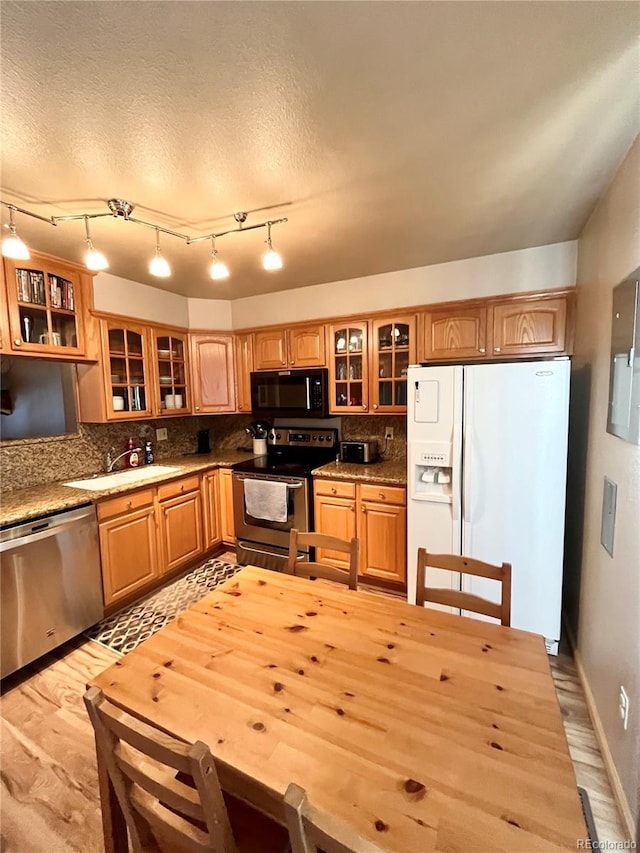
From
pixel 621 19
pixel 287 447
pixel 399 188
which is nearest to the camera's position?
pixel 621 19

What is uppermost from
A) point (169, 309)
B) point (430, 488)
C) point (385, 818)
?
point (169, 309)

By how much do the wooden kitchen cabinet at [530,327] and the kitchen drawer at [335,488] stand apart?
1460mm

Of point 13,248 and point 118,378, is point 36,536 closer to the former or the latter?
point 118,378

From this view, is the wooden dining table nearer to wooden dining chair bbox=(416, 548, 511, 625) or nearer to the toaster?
wooden dining chair bbox=(416, 548, 511, 625)

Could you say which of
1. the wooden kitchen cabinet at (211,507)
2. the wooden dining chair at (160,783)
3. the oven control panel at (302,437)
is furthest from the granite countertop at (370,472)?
the wooden dining chair at (160,783)

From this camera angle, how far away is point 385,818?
0.69 m

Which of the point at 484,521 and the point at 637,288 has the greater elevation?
the point at 637,288

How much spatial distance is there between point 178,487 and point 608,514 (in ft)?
9.36

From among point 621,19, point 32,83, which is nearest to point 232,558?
point 32,83

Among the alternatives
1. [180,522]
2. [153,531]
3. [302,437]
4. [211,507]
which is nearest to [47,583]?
[153,531]

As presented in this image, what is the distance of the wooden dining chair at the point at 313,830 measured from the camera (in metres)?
0.53

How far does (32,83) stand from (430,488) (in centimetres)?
252

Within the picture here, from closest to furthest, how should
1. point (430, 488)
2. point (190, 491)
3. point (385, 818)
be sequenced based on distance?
point (385, 818), point (430, 488), point (190, 491)

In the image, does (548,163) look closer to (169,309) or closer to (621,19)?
(621,19)
